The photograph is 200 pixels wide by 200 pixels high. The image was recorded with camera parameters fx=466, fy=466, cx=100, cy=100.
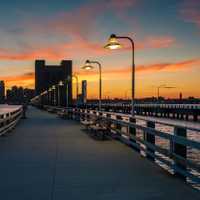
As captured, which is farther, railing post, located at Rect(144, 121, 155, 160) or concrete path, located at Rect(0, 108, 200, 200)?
railing post, located at Rect(144, 121, 155, 160)

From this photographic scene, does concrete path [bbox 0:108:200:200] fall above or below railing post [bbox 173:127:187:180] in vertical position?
below

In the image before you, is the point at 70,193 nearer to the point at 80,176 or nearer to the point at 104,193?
the point at 104,193

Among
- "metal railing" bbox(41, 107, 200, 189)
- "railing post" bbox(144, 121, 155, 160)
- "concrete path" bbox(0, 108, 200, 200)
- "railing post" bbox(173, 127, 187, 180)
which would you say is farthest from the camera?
"railing post" bbox(144, 121, 155, 160)

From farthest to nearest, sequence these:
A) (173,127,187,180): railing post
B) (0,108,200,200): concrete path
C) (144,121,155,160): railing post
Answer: (144,121,155,160): railing post
(173,127,187,180): railing post
(0,108,200,200): concrete path

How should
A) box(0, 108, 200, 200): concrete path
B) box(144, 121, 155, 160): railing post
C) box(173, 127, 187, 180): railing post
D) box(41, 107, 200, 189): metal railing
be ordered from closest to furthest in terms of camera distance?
box(0, 108, 200, 200): concrete path, box(41, 107, 200, 189): metal railing, box(173, 127, 187, 180): railing post, box(144, 121, 155, 160): railing post

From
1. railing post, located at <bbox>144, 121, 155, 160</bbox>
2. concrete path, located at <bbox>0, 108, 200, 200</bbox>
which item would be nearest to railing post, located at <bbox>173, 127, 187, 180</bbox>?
concrete path, located at <bbox>0, 108, 200, 200</bbox>

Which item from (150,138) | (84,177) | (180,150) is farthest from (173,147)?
(150,138)

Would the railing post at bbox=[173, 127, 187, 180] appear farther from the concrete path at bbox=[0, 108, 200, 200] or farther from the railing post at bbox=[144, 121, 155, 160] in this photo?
the railing post at bbox=[144, 121, 155, 160]

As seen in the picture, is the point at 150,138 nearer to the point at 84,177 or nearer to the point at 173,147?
the point at 173,147

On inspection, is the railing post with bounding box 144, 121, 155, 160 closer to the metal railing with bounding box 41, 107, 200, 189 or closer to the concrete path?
the metal railing with bounding box 41, 107, 200, 189

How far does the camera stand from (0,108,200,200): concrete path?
27.4 ft

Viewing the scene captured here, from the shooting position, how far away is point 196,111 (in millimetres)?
51969

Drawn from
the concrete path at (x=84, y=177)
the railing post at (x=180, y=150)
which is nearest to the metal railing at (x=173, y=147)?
the railing post at (x=180, y=150)

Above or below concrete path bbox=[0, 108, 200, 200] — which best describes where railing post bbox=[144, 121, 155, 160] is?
above
